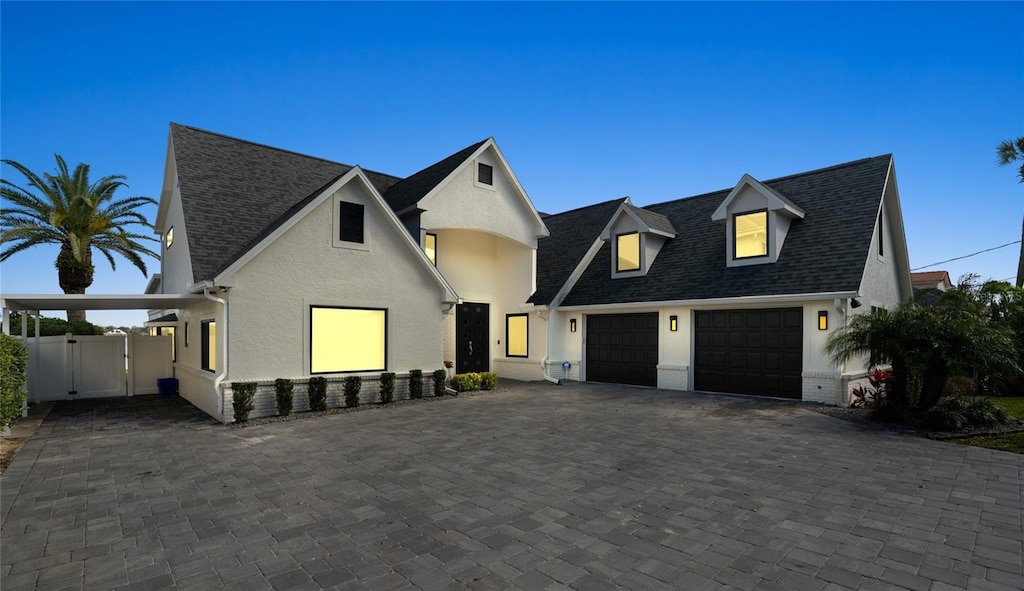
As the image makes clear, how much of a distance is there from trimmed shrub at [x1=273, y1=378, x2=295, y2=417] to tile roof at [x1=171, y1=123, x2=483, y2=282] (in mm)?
2931

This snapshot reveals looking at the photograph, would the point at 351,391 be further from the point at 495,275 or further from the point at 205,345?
the point at 495,275

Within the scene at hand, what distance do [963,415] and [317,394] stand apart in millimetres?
13288

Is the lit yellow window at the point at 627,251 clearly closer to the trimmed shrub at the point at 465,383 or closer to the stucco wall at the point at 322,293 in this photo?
the trimmed shrub at the point at 465,383

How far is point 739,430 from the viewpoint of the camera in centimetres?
915

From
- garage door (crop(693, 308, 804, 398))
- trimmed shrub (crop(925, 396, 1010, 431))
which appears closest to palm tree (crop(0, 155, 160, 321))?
garage door (crop(693, 308, 804, 398))

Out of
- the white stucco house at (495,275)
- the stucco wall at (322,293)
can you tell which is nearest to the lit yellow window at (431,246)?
the white stucco house at (495,275)

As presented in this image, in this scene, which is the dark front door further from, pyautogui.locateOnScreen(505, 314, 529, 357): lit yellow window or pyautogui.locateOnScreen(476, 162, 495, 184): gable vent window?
pyautogui.locateOnScreen(476, 162, 495, 184): gable vent window

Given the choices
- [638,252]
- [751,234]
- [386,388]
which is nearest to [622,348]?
[638,252]

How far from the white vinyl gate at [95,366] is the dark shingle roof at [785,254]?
12.6m

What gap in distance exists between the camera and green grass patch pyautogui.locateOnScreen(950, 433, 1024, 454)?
25.4 feet

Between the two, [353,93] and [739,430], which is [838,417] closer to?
[739,430]

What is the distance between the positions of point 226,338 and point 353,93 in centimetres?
1246

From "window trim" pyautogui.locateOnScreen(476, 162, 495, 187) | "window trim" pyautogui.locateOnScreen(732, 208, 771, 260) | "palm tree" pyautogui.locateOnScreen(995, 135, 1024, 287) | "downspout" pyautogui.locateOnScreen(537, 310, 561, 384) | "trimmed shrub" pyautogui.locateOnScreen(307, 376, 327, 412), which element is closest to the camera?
"trimmed shrub" pyautogui.locateOnScreen(307, 376, 327, 412)

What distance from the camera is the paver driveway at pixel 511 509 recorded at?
3.82 metres
